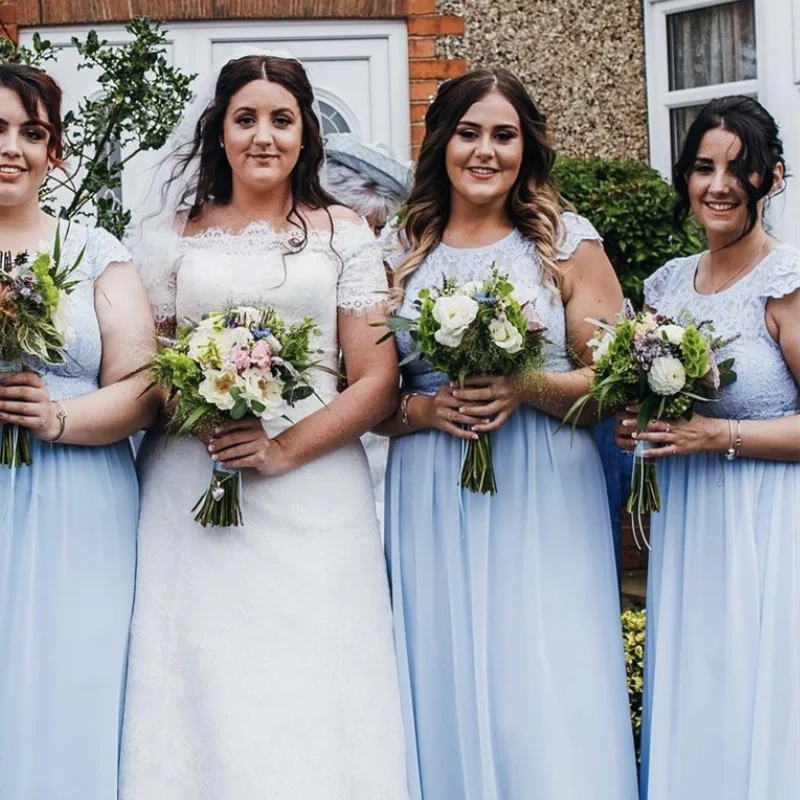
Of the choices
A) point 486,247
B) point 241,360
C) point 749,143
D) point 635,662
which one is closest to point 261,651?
point 241,360

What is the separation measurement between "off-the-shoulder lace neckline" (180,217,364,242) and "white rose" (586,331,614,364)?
84 cm

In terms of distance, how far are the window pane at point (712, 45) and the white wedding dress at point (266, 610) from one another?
14.1 feet

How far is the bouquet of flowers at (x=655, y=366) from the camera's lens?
3.86m

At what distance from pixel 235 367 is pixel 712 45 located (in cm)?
512

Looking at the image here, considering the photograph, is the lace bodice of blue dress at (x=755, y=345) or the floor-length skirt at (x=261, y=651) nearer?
the floor-length skirt at (x=261, y=651)

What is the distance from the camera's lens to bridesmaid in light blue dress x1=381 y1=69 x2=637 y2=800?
415cm

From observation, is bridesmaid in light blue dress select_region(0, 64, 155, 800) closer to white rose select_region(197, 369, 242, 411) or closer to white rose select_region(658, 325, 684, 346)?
white rose select_region(197, 369, 242, 411)

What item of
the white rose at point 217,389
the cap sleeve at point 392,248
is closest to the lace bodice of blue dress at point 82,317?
the white rose at point 217,389

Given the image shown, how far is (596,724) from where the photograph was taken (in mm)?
4164

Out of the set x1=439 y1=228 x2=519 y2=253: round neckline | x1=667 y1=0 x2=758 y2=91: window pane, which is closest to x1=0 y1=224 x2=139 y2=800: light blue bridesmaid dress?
x1=439 y1=228 x2=519 y2=253: round neckline

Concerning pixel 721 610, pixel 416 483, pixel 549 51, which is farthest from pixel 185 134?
pixel 549 51

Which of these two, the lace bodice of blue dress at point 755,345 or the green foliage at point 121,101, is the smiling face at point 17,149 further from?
the lace bodice of blue dress at point 755,345

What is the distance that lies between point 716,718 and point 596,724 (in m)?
0.35

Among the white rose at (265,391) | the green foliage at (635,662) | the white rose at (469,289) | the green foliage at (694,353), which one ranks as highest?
the white rose at (469,289)
